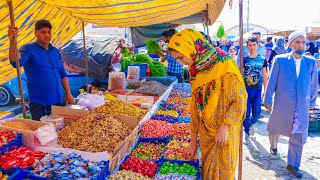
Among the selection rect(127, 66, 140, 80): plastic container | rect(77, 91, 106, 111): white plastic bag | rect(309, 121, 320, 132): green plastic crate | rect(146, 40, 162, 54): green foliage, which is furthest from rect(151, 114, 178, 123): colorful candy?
rect(146, 40, 162, 54): green foliage

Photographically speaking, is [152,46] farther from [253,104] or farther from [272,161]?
[272,161]

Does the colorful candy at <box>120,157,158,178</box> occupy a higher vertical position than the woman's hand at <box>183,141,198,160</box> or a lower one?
lower

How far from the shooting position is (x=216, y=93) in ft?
6.75

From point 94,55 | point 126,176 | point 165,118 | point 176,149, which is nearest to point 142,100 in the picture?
point 165,118

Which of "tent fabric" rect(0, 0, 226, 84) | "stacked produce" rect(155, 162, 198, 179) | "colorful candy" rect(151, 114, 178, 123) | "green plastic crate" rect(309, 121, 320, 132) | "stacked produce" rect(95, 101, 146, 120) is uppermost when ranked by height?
"tent fabric" rect(0, 0, 226, 84)

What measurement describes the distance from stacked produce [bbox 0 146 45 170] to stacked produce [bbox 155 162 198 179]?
0.97 meters

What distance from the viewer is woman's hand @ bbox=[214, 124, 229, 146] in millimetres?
2070

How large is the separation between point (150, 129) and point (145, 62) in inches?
168

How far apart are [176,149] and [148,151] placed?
1.01ft

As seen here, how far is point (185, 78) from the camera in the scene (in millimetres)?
8320

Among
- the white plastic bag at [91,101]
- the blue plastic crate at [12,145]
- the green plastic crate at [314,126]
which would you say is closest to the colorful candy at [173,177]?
the blue plastic crate at [12,145]

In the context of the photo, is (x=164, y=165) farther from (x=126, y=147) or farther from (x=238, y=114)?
(x=238, y=114)

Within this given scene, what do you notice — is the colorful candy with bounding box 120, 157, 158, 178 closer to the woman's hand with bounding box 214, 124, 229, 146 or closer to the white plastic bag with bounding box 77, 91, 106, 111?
the woman's hand with bounding box 214, 124, 229, 146

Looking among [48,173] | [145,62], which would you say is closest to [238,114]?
[48,173]
